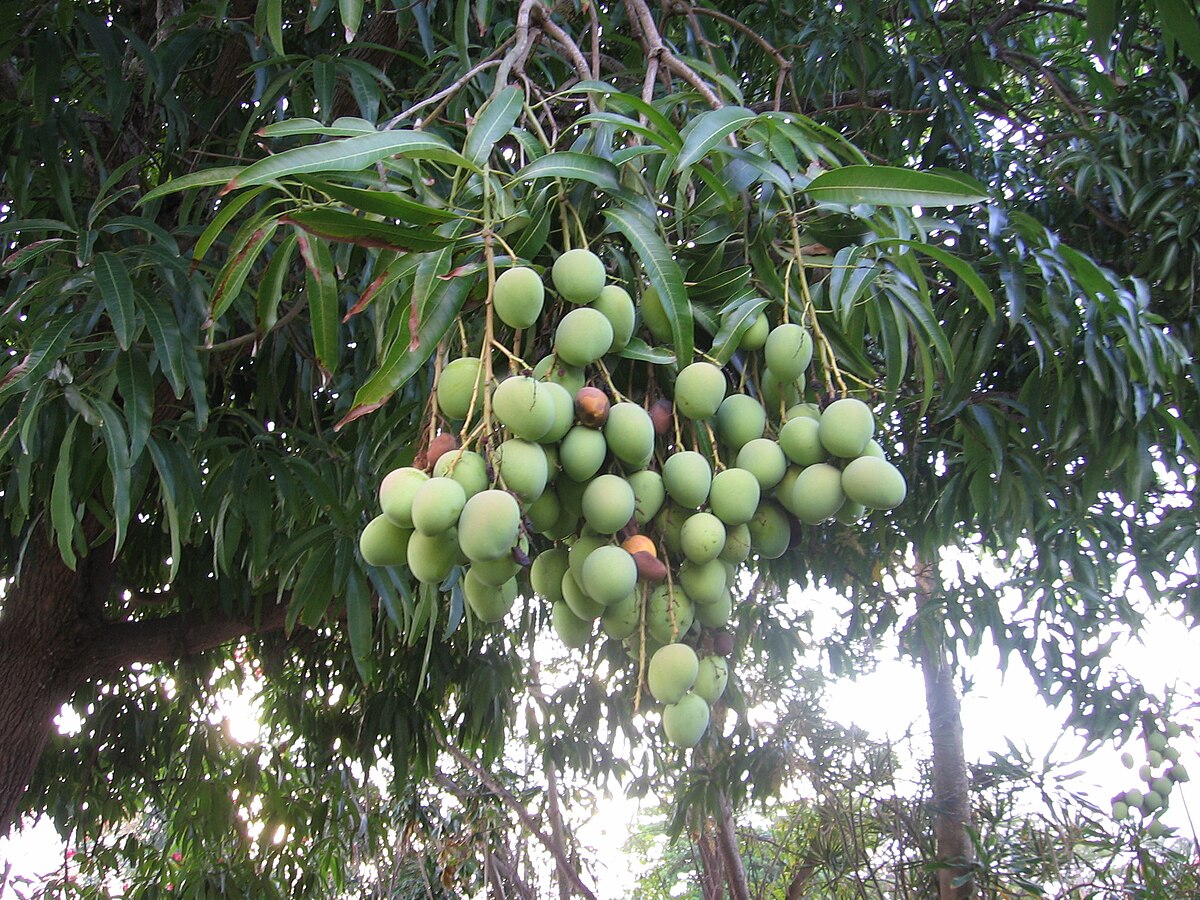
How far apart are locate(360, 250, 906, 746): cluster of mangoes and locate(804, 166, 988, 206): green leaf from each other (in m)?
0.13

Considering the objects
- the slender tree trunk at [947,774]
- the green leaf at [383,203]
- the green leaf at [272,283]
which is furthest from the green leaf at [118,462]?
the slender tree trunk at [947,774]

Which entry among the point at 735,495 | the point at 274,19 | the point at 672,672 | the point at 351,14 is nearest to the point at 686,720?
the point at 672,672

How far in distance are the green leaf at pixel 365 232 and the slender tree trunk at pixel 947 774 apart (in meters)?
2.78

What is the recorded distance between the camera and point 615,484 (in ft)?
2.17

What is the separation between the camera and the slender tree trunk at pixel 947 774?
10.8ft

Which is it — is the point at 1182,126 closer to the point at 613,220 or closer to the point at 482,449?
the point at 613,220

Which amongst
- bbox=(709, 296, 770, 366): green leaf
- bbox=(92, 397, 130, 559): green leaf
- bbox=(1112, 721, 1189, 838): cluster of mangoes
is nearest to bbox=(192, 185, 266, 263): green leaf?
bbox=(709, 296, 770, 366): green leaf

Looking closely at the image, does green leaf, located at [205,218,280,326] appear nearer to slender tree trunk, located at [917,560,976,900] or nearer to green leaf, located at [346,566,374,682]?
green leaf, located at [346,566,374,682]

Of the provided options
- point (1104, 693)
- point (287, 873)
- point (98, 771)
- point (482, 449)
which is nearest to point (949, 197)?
point (482, 449)

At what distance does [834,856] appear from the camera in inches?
155

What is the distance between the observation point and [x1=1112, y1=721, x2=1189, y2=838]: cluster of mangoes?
11.7ft

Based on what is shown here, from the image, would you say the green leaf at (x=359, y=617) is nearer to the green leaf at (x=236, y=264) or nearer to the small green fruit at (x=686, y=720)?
the green leaf at (x=236, y=264)

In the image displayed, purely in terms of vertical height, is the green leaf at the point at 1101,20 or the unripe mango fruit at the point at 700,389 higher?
the green leaf at the point at 1101,20

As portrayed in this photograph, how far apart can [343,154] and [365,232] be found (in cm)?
6
